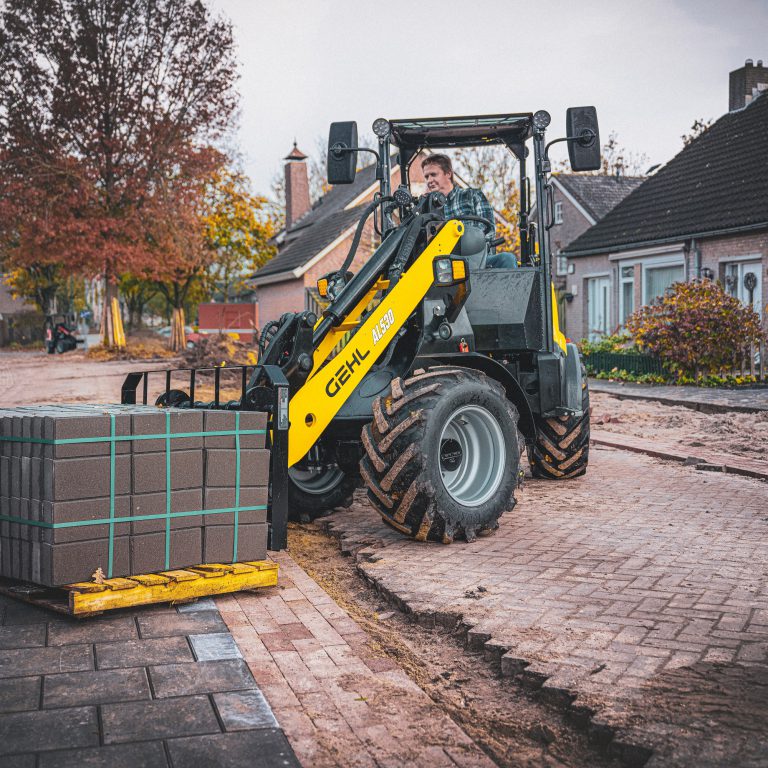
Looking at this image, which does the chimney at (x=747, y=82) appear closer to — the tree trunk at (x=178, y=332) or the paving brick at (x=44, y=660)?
the tree trunk at (x=178, y=332)

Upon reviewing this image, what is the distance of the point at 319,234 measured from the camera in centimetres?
4081

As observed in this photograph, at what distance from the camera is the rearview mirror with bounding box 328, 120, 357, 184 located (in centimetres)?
686

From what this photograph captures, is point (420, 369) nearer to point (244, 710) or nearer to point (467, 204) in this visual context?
point (467, 204)

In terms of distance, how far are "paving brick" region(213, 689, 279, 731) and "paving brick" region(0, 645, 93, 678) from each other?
2.34ft

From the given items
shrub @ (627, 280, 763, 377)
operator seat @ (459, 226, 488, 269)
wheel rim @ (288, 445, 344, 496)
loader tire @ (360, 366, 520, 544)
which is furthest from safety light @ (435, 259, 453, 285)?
shrub @ (627, 280, 763, 377)

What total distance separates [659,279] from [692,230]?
265 centimetres

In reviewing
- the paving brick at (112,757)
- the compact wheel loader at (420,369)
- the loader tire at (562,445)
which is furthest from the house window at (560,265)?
the paving brick at (112,757)

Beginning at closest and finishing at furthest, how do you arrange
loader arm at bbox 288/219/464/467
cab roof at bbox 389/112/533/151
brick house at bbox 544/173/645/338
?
loader arm at bbox 288/219/464/467, cab roof at bbox 389/112/533/151, brick house at bbox 544/173/645/338

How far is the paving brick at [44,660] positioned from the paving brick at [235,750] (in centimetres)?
92

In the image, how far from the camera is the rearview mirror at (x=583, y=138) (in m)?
6.82

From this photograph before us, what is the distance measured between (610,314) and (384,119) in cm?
2109

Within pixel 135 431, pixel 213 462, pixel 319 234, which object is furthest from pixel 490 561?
pixel 319 234

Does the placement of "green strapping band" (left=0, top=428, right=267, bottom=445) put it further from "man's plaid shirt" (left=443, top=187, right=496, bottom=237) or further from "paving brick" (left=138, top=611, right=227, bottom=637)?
"man's plaid shirt" (left=443, top=187, right=496, bottom=237)

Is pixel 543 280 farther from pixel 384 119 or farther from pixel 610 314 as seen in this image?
pixel 610 314
